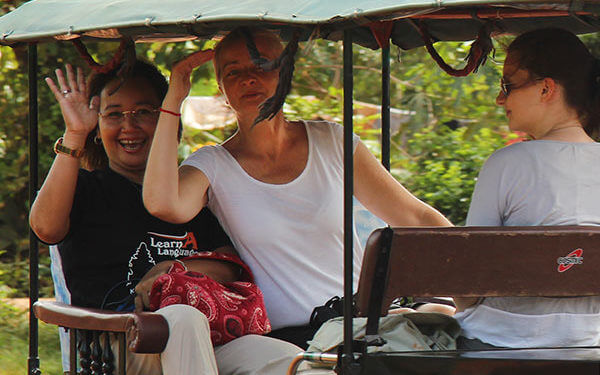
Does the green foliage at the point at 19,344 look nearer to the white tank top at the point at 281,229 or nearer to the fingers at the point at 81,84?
the white tank top at the point at 281,229

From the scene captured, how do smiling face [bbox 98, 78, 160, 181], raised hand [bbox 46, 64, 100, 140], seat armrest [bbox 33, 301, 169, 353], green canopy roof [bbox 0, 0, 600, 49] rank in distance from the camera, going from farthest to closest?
smiling face [bbox 98, 78, 160, 181] < raised hand [bbox 46, 64, 100, 140] < seat armrest [bbox 33, 301, 169, 353] < green canopy roof [bbox 0, 0, 600, 49]

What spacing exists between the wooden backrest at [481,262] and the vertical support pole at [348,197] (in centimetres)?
8

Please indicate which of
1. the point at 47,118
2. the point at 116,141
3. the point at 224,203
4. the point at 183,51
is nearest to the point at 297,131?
the point at 224,203

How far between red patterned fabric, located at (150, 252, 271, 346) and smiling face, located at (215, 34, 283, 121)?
0.56 meters

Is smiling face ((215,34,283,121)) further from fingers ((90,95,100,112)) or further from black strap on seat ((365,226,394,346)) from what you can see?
black strap on seat ((365,226,394,346))

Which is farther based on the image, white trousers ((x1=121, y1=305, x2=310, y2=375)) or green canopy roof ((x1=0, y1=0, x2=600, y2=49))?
white trousers ((x1=121, y1=305, x2=310, y2=375))

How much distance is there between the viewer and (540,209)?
308cm

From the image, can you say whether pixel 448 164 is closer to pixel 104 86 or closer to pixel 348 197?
pixel 104 86

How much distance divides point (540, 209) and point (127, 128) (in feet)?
5.27

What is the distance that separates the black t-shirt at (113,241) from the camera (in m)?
3.69

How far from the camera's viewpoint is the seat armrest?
3162 millimetres

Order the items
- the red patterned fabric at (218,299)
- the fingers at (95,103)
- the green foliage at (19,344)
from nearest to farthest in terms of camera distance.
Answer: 1. the red patterned fabric at (218,299)
2. the fingers at (95,103)
3. the green foliage at (19,344)

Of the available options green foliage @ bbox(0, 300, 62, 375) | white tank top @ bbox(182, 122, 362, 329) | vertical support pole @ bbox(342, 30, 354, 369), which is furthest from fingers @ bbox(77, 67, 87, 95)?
green foliage @ bbox(0, 300, 62, 375)

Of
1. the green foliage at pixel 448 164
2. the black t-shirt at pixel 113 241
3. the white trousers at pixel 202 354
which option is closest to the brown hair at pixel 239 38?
the black t-shirt at pixel 113 241
